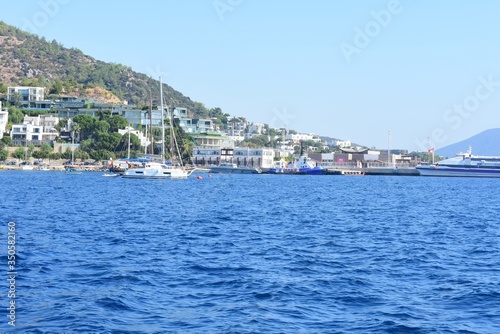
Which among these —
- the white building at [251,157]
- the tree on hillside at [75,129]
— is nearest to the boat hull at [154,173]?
the tree on hillside at [75,129]

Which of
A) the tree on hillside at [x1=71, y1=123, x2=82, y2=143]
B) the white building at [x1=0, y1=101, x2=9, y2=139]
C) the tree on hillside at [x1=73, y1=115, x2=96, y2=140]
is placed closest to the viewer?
the tree on hillside at [x1=73, y1=115, x2=96, y2=140]

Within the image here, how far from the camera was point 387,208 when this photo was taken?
4959cm

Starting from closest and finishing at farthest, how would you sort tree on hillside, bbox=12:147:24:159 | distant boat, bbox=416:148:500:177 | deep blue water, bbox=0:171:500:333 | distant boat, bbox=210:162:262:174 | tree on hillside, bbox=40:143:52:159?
deep blue water, bbox=0:171:500:333
tree on hillside, bbox=40:143:52:159
tree on hillside, bbox=12:147:24:159
distant boat, bbox=416:148:500:177
distant boat, bbox=210:162:262:174

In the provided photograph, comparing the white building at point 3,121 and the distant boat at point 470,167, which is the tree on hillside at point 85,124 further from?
the distant boat at point 470,167

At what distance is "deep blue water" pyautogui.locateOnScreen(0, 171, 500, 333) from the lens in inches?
611

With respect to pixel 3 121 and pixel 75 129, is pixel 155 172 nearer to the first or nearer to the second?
pixel 75 129

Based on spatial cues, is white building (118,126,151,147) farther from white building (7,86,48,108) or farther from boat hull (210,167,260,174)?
white building (7,86,48,108)

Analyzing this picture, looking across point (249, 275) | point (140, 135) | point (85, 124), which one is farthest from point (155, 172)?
point (249, 275)

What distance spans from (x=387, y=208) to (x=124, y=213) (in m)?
18.8

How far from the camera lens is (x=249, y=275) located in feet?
66.5

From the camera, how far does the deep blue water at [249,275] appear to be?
15.5 m

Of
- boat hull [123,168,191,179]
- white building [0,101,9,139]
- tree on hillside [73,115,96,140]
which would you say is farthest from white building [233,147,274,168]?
boat hull [123,168,191,179]

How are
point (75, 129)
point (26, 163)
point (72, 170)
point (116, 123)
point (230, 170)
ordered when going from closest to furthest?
point (72, 170), point (26, 163), point (75, 129), point (116, 123), point (230, 170)

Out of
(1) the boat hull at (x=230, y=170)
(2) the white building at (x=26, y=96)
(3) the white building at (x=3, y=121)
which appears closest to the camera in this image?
(3) the white building at (x=3, y=121)
